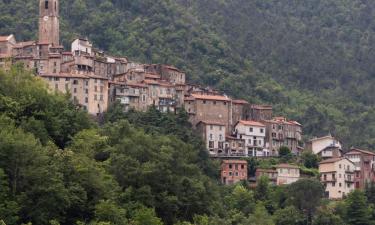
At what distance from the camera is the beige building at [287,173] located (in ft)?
284

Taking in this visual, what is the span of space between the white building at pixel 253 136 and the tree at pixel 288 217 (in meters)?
16.2

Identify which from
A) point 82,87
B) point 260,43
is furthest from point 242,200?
point 260,43

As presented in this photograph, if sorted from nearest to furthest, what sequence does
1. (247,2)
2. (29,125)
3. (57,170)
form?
(57,170) < (29,125) < (247,2)

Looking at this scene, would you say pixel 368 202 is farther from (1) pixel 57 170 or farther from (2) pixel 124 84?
(1) pixel 57 170

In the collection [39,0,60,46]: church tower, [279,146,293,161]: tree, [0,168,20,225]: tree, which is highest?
[39,0,60,46]: church tower

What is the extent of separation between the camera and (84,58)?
91250 mm

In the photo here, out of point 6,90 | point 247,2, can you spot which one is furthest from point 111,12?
point 6,90

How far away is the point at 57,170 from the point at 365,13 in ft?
419

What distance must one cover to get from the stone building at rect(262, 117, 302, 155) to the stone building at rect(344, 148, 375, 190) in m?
6.44

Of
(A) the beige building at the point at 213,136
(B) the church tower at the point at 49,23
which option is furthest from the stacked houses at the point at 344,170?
(B) the church tower at the point at 49,23

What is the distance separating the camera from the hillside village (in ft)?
286

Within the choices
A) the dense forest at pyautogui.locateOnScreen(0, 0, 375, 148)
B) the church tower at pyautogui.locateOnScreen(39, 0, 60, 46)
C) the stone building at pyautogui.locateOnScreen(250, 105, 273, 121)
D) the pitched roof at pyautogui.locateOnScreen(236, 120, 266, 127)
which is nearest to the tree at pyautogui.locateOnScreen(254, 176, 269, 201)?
the pitched roof at pyautogui.locateOnScreen(236, 120, 266, 127)

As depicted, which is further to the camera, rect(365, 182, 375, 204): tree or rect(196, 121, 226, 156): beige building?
rect(196, 121, 226, 156): beige building

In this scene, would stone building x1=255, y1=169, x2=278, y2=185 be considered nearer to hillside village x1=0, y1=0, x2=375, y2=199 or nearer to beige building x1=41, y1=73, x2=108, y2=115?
hillside village x1=0, y1=0, x2=375, y2=199
